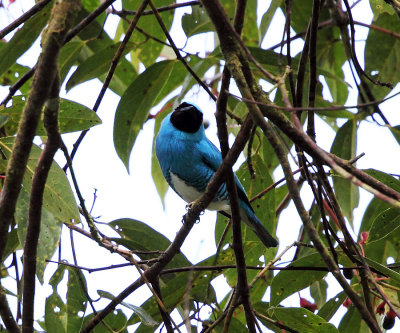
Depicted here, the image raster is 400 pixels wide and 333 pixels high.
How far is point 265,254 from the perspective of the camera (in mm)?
3969

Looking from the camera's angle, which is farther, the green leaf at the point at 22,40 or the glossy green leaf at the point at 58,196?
the green leaf at the point at 22,40

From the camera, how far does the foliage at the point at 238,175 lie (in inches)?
96.0

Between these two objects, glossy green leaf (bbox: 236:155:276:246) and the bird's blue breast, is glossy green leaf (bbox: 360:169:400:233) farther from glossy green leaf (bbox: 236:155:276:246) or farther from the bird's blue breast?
the bird's blue breast

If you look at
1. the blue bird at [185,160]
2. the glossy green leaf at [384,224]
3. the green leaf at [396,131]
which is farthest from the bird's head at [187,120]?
the glossy green leaf at [384,224]

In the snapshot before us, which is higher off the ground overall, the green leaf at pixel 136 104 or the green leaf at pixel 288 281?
the green leaf at pixel 136 104

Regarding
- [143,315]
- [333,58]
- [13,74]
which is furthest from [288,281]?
[13,74]

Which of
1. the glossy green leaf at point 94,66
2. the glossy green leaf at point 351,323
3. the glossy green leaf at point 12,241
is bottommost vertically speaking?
the glossy green leaf at point 351,323

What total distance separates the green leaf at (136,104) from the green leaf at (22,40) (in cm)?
54

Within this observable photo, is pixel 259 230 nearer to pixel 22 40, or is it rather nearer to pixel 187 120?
pixel 187 120

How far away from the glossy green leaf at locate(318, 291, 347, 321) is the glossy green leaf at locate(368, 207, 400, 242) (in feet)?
1.12

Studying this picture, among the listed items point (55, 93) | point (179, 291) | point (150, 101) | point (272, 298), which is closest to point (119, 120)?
point (150, 101)

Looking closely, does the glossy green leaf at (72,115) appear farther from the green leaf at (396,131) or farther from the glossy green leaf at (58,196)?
the green leaf at (396,131)

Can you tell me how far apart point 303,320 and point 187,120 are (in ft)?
8.17

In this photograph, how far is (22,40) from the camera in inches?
130
